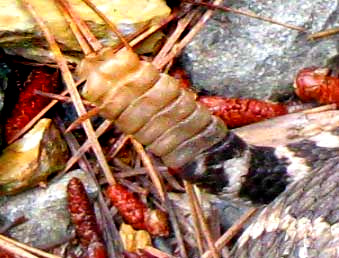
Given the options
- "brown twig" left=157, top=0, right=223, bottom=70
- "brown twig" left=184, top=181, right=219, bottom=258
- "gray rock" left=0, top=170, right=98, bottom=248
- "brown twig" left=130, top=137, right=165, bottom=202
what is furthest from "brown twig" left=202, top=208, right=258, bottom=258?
"brown twig" left=157, top=0, right=223, bottom=70

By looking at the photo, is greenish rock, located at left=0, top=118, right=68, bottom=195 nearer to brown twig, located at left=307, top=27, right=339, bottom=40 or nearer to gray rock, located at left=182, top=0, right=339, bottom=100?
Answer: gray rock, located at left=182, top=0, right=339, bottom=100

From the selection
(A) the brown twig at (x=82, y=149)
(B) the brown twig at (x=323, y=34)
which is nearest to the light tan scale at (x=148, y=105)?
(A) the brown twig at (x=82, y=149)

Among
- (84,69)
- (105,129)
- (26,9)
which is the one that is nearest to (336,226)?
(84,69)

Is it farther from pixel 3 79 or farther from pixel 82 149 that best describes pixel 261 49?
pixel 3 79

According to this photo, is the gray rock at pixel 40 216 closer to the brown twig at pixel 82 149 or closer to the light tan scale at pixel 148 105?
the brown twig at pixel 82 149

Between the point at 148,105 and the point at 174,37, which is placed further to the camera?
the point at 174,37

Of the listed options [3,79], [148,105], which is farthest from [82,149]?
[148,105]
